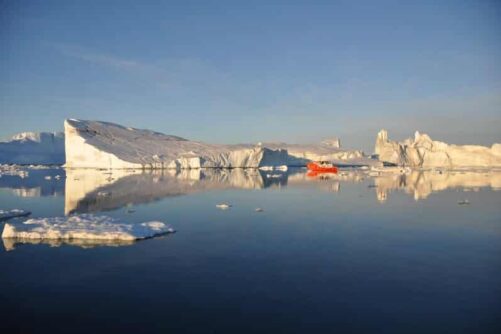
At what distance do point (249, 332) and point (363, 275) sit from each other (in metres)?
2.93

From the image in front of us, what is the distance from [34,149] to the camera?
95.6 metres

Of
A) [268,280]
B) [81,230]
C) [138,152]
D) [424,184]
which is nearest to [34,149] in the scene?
[138,152]

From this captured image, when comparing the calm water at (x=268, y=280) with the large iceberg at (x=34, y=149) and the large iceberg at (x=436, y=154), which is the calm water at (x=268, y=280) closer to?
the large iceberg at (x=436, y=154)

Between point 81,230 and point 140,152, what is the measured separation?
44.8 m

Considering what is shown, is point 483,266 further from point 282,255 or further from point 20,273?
point 20,273

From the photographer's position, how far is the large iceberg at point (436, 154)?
64125 millimetres

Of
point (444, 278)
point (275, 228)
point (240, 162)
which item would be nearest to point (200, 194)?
point (275, 228)

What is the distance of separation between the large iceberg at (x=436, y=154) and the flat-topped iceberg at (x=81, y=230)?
2543 inches

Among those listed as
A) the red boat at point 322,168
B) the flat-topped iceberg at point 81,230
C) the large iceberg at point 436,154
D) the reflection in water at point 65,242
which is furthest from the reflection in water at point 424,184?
the large iceberg at point 436,154

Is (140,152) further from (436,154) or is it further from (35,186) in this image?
(436,154)

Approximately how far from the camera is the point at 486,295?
5.96 meters

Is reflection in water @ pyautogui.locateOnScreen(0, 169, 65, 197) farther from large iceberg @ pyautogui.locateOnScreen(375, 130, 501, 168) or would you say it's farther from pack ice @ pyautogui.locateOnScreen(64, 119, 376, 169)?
large iceberg @ pyautogui.locateOnScreen(375, 130, 501, 168)

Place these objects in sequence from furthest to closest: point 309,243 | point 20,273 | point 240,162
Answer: point 240,162, point 309,243, point 20,273

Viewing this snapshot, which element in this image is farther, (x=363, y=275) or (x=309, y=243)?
(x=309, y=243)
